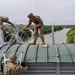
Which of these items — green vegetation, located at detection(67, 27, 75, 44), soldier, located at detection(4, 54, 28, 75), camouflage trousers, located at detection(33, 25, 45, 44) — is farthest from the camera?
green vegetation, located at detection(67, 27, 75, 44)

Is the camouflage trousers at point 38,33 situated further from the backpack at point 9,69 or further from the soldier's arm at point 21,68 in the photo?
the backpack at point 9,69

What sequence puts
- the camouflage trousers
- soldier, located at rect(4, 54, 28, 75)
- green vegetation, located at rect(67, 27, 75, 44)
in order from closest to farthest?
soldier, located at rect(4, 54, 28, 75) → the camouflage trousers → green vegetation, located at rect(67, 27, 75, 44)

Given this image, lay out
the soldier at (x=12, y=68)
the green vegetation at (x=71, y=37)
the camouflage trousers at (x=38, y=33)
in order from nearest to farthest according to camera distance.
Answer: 1. the soldier at (x=12, y=68)
2. the camouflage trousers at (x=38, y=33)
3. the green vegetation at (x=71, y=37)

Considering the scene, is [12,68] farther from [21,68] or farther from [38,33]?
[38,33]

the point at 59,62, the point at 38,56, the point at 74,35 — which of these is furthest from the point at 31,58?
the point at 74,35

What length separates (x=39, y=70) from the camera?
41.2 feet

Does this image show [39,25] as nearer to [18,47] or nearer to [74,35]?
[18,47]

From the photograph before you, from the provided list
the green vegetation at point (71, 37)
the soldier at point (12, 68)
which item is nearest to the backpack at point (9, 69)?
the soldier at point (12, 68)

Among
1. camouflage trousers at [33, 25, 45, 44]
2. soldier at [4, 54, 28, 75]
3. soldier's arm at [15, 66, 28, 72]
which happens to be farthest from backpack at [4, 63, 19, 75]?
camouflage trousers at [33, 25, 45, 44]

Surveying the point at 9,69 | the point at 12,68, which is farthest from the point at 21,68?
the point at 9,69

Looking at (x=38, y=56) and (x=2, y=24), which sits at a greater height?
(x=2, y=24)

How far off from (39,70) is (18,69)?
4.49ft

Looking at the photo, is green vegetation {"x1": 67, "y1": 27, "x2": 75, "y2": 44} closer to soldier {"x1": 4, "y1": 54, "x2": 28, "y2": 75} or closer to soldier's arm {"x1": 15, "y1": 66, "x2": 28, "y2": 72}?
soldier's arm {"x1": 15, "y1": 66, "x2": 28, "y2": 72}

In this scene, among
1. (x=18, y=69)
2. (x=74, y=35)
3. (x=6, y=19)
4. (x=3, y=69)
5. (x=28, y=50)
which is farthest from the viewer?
(x=74, y=35)
